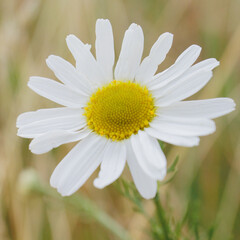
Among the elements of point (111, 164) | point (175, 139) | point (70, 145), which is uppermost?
point (175, 139)

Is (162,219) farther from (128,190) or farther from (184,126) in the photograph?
(184,126)

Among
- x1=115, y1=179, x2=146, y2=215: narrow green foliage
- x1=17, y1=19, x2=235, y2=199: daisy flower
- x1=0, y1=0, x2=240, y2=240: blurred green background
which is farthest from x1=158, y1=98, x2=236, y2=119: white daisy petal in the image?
x1=0, y1=0, x2=240, y2=240: blurred green background

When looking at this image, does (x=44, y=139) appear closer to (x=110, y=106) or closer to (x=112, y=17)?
(x=110, y=106)

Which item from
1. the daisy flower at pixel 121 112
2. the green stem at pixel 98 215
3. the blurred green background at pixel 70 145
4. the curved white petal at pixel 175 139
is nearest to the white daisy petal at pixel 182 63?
the daisy flower at pixel 121 112

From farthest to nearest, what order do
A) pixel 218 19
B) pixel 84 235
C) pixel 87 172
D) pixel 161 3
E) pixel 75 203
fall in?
pixel 161 3, pixel 218 19, pixel 84 235, pixel 75 203, pixel 87 172

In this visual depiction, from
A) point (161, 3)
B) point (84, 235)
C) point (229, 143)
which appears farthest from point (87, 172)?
point (161, 3)

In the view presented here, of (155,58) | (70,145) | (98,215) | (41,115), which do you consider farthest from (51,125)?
(70,145)
